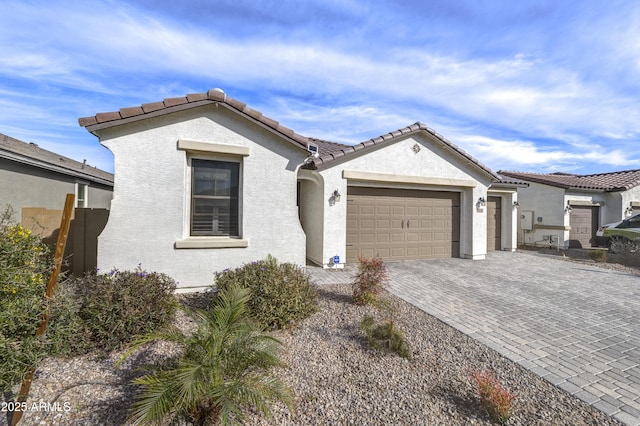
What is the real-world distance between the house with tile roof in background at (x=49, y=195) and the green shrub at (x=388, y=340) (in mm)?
4498

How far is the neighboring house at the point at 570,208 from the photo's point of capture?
15.1m

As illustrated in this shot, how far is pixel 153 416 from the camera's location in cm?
234

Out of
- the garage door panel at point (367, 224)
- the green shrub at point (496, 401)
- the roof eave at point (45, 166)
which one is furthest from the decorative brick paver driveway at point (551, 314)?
the roof eave at point (45, 166)

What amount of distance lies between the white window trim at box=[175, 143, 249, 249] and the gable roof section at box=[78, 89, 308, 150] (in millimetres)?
714

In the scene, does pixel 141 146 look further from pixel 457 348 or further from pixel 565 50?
pixel 565 50

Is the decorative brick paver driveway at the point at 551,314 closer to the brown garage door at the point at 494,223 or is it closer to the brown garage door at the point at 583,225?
the brown garage door at the point at 494,223

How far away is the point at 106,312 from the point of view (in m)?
3.81

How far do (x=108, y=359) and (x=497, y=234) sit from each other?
1501 cm

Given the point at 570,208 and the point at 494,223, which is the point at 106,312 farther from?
the point at 570,208

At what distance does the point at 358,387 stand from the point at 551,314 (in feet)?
15.7

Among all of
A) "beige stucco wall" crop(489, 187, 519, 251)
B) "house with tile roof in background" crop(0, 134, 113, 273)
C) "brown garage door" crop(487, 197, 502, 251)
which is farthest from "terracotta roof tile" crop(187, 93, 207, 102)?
"brown garage door" crop(487, 197, 502, 251)

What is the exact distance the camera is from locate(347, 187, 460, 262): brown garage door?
9.77 meters

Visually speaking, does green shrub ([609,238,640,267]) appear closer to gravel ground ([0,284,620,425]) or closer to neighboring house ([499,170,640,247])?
neighboring house ([499,170,640,247])

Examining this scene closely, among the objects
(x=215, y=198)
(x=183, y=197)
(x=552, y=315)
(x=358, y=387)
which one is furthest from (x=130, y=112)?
(x=552, y=315)
